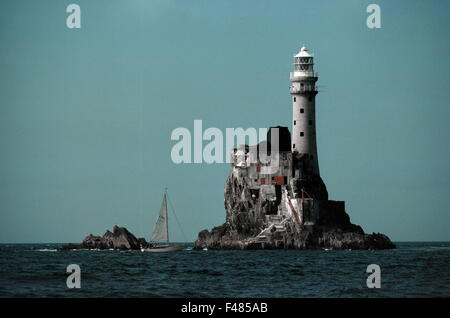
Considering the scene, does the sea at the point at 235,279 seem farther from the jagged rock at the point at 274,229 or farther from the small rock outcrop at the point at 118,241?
the small rock outcrop at the point at 118,241

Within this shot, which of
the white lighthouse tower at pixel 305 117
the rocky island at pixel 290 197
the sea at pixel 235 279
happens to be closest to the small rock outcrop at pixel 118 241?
the rocky island at pixel 290 197

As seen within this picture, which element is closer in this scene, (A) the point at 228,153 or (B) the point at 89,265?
(B) the point at 89,265

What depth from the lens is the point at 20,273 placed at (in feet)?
243

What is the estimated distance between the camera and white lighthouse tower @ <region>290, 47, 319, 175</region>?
123 m

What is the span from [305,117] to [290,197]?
35.1 ft

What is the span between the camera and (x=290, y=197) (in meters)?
121

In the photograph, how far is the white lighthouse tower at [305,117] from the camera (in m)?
123

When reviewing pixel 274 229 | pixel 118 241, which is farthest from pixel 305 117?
pixel 118 241

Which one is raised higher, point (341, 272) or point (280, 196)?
point (280, 196)
